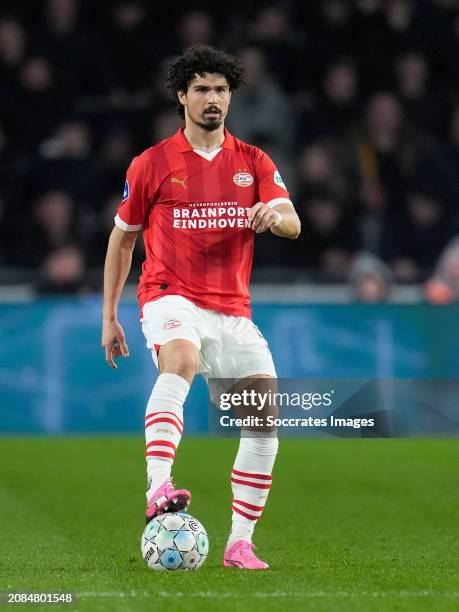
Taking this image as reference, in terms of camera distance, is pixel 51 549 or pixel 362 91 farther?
pixel 362 91

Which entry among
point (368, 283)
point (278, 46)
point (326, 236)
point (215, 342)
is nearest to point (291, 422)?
point (215, 342)

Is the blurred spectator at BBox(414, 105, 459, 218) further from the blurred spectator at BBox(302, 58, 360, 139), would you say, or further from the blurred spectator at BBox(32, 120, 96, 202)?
the blurred spectator at BBox(32, 120, 96, 202)

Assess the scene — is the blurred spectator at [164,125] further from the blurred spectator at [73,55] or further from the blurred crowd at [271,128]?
the blurred spectator at [73,55]

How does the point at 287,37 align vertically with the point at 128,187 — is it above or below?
above

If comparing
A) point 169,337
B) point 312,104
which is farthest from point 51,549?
point 312,104

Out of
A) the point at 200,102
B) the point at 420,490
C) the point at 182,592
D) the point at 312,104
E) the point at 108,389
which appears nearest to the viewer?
the point at 182,592

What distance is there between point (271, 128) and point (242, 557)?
763cm

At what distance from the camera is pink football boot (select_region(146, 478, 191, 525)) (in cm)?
500

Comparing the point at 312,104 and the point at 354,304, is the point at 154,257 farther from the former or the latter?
the point at 312,104

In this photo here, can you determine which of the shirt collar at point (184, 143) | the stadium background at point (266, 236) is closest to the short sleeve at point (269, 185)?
the shirt collar at point (184, 143)

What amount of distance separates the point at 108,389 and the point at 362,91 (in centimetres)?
398

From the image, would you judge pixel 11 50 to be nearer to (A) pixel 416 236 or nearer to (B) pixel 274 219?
(A) pixel 416 236

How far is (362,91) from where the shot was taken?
1320cm

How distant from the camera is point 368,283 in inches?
466
